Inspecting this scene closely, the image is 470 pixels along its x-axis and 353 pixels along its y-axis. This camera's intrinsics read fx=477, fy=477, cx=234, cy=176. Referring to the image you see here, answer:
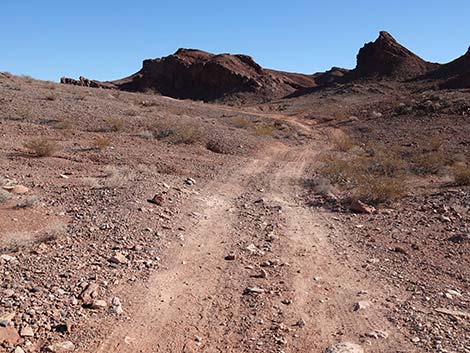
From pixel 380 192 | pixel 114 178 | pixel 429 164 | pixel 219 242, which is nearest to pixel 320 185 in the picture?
pixel 380 192

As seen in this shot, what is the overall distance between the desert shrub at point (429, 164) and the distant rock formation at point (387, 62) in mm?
35918

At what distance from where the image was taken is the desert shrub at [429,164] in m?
13.4

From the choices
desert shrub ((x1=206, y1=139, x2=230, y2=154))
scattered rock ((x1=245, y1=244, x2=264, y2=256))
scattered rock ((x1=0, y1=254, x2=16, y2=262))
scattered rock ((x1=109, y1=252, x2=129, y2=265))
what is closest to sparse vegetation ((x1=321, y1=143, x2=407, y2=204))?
desert shrub ((x1=206, y1=139, x2=230, y2=154))

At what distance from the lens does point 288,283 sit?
5723 millimetres

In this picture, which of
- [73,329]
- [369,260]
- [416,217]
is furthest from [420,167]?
[73,329]

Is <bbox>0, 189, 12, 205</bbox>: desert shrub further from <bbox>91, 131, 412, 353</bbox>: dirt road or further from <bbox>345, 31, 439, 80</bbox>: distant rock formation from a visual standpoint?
<bbox>345, 31, 439, 80</bbox>: distant rock formation

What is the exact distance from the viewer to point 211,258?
6418mm

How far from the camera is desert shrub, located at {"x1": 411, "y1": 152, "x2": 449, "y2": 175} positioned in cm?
1340

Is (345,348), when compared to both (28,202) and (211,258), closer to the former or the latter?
(211,258)

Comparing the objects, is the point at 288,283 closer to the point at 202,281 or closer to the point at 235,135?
the point at 202,281

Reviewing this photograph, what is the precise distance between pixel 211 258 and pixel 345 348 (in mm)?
2565

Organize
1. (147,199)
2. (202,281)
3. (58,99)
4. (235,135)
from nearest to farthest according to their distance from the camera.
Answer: (202,281)
(147,199)
(235,135)
(58,99)

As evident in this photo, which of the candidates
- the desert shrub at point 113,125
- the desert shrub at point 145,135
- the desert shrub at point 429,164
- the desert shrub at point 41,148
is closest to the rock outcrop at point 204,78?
the desert shrub at point 113,125

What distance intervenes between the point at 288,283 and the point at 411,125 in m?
19.2
